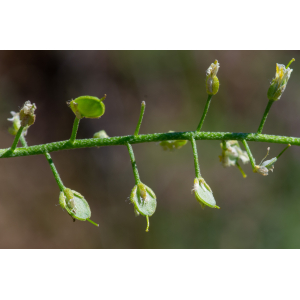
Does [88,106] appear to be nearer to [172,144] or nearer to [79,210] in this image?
[79,210]

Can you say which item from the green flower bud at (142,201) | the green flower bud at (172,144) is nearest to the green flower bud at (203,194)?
the green flower bud at (142,201)

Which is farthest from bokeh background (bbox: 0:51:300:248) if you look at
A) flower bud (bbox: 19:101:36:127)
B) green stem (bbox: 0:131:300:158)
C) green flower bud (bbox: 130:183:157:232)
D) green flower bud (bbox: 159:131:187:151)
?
green flower bud (bbox: 130:183:157:232)

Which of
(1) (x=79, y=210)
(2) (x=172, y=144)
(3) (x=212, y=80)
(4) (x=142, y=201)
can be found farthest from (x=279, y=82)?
(1) (x=79, y=210)

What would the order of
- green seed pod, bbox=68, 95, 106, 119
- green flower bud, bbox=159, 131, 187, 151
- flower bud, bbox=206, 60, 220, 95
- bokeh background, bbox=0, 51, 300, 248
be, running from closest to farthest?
green seed pod, bbox=68, 95, 106, 119 < flower bud, bbox=206, 60, 220, 95 < green flower bud, bbox=159, 131, 187, 151 < bokeh background, bbox=0, 51, 300, 248

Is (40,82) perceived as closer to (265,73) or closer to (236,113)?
(236,113)

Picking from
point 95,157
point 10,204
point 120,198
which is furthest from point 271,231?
point 10,204

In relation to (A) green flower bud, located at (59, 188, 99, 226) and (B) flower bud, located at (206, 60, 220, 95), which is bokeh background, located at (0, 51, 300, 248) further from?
(A) green flower bud, located at (59, 188, 99, 226)

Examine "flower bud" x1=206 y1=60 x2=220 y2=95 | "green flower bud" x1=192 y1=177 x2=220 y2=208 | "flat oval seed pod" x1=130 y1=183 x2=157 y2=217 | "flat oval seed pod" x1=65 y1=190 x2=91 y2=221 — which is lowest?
"flat oval seed pod" x1=65 y1=190 x2=91 y2=221
